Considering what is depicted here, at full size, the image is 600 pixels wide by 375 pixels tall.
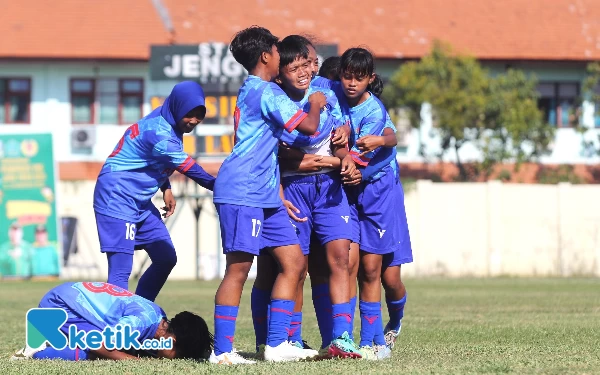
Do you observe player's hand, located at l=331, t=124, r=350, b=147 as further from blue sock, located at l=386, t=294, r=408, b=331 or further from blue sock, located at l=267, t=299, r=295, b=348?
blue sock, located at l=386, t=294, r=408, b=331

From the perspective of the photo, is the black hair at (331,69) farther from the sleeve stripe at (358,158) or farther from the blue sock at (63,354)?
the blue sock at (63,354)

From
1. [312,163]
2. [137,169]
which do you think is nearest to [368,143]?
[312,163]

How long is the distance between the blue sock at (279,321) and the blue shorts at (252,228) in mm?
368

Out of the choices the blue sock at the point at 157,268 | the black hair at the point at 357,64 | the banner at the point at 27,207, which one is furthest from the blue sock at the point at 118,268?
the banner at the point at 27,207

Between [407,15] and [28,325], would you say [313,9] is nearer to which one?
[407,15]

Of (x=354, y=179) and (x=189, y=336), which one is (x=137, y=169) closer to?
(x=189, y=336)

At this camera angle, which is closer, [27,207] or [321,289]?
[321,289]

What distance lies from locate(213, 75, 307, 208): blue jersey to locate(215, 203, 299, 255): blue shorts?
6 cm

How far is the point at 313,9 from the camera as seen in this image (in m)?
38.2

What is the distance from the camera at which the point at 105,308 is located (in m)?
7.86

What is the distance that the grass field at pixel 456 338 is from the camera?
700 centimetres

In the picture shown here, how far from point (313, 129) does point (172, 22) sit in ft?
98.7

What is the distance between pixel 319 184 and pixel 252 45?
41.1 inches

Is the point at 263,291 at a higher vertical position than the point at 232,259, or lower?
lower
